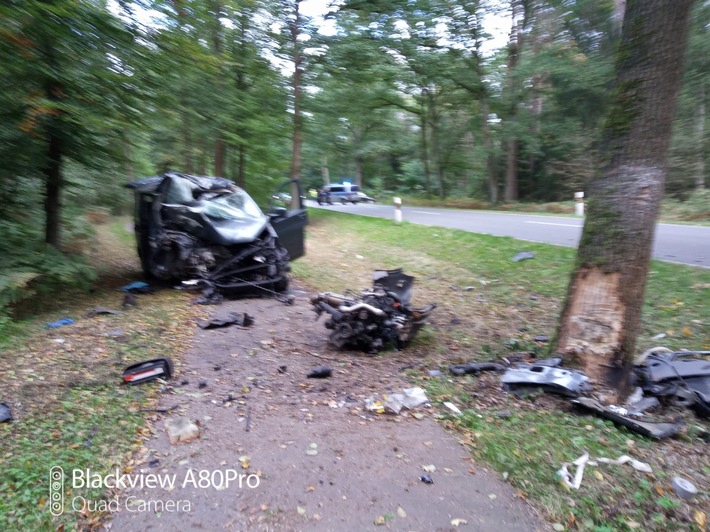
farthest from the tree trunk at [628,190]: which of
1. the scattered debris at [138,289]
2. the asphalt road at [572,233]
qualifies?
the scattered debris at [138,289]

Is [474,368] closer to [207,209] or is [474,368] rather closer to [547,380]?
[547,380]

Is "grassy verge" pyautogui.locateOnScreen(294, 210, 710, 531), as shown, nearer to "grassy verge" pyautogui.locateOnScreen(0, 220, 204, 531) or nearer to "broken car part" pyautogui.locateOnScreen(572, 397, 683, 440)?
"broken car part" pyautogui.locateOnScreen(572, 397, 683, 440)

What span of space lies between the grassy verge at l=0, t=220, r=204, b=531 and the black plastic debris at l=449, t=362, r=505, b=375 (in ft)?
9.48

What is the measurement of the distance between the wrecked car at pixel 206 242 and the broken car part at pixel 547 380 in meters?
4.75

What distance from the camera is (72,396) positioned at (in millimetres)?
4234

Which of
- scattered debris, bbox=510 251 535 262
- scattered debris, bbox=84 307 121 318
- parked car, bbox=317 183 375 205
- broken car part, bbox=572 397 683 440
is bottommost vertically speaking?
scattered debris, bbox=84 307 121 318

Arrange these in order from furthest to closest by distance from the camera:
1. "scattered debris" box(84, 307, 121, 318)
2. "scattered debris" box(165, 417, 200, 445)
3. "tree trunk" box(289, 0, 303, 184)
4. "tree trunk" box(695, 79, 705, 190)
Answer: "tree trunk" box(695, 79, 705, 190), "tree trunk" box(289, 0, 303, 184), "scattered debris" box(84, 307, 121, 318), "scattered debris" box(165, 417, 200, 445)

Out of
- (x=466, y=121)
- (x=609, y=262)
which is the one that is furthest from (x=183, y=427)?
(x=466, y=121)

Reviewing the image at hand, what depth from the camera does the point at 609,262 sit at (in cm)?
474

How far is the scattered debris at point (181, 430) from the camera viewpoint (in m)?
3.71

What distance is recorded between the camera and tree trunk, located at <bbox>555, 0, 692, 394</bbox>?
4559 millimetres

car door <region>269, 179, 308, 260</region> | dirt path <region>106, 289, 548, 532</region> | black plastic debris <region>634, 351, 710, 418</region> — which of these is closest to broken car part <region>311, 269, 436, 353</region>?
dirt path <region>106, 289, 548, 532</region>

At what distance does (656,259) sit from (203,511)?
9112mm

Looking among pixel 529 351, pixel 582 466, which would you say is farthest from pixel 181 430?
pixel 529 351
